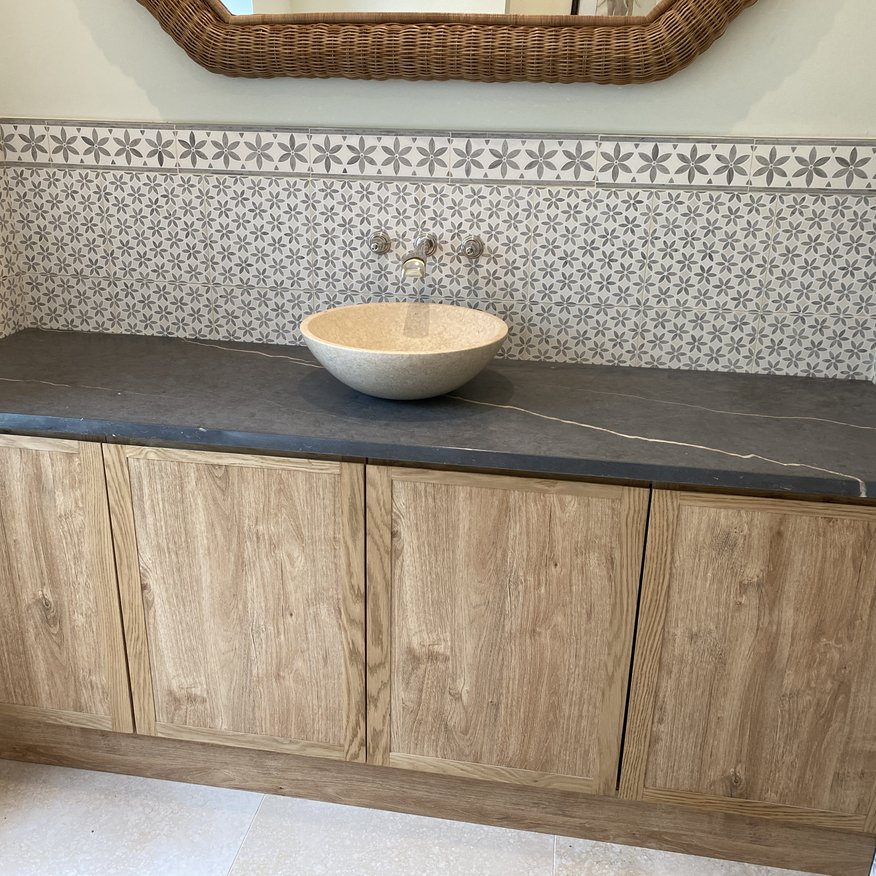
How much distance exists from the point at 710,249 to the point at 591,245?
0.25 metres

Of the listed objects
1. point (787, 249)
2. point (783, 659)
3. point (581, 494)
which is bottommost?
point (783, 659)

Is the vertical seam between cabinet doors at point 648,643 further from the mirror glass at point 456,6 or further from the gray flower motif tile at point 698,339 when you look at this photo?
the mirror glass at point 456,6

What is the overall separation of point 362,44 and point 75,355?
0.91 m

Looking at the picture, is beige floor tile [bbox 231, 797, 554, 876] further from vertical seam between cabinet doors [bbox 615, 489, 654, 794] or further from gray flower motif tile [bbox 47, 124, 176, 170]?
gray flower motif tile [bbox 47, 124, 176, 170]

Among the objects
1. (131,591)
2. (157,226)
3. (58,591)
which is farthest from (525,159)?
(58,591)

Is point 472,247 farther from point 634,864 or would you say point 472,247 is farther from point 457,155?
point 634,864

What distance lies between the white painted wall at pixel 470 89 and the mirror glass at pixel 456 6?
141 mm

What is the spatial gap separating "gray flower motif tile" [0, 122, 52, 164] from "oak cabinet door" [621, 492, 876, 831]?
1.57m

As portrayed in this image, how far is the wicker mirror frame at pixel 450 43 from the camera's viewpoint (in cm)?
169

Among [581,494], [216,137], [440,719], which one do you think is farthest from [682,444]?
[216,137]

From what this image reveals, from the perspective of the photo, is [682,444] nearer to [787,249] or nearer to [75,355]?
[787,249]

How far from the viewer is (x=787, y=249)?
5.97ft

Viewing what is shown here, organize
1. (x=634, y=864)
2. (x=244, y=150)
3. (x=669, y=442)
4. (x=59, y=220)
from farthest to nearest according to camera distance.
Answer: (x=59, y=220), (x=244, y=150), (x=634, y=864), (x=669, y=442)

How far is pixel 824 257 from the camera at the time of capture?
5.95 feet
